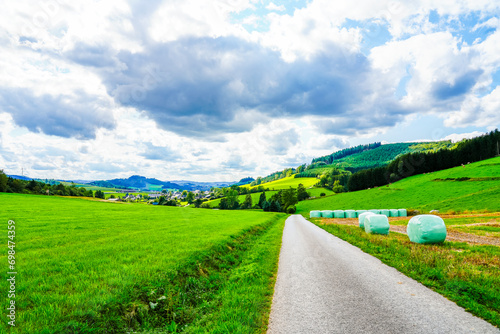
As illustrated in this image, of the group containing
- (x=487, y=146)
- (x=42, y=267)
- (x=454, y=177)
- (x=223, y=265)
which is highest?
(x=487, y=146)

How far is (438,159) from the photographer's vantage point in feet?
305

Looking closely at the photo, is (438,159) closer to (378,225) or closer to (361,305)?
(378,225)

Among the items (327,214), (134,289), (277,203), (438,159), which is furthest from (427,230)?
(438,159)

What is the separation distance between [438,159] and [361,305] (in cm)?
11216

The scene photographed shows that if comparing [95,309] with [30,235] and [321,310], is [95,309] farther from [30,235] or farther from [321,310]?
[30,235]

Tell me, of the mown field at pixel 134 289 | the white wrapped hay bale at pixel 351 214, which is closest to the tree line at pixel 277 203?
the white wrapped hay bale at pixel 351 214

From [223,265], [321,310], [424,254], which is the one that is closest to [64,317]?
[321,310]

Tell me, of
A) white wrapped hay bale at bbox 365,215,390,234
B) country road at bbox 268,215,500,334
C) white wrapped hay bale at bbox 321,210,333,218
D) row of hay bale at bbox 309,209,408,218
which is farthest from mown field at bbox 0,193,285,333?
white wrapped hay bale at bbox 321,210,333,218

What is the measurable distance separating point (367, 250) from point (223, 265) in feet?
28.2

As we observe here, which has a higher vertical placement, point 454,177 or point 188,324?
point 454,177

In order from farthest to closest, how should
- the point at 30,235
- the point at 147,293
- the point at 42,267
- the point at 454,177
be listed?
the point at 454,177, the point at 30,235, the point at 42,267, the point at 147,293

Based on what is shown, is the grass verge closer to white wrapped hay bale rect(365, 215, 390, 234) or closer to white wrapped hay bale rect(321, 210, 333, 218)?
white wrapped hay bale rect(365, 215, 390, 234)

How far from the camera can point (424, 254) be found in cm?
1126

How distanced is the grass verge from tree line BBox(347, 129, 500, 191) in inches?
3857
